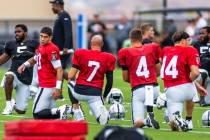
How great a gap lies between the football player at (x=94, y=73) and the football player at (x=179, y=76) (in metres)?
1.05

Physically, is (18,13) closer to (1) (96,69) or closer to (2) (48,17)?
(2) (48,17)

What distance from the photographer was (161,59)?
59.4 ft

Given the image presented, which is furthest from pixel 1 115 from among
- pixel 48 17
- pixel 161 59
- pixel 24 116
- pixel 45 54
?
pixel 48 17

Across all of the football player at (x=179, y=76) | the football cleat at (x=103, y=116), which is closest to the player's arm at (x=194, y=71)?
the football player at (x=179, y=76)

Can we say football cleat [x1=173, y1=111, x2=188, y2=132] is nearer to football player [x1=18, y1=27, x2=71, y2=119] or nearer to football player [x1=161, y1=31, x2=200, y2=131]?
football player [x1=161, y1=31, x2=200, y2=131]

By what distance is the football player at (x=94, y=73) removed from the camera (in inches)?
696

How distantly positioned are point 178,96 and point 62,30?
17.2 feet

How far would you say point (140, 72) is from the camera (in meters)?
17.3

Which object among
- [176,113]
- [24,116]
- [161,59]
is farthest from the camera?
[24,116]

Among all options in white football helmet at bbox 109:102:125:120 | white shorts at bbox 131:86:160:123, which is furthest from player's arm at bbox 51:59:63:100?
white football helmet at bbox 109:102:125:120

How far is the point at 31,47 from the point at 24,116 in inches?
53.9

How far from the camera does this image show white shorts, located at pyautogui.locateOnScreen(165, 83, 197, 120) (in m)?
17.0

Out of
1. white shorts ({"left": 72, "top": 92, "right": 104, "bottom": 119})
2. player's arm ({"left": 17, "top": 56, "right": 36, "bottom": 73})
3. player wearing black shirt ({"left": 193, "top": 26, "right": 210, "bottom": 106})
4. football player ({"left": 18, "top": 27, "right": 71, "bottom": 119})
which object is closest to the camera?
white shorts ({"left": 72, "top": 92, "right": 104, "bottom": 119})

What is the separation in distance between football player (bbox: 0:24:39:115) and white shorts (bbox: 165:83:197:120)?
366 centimetres
